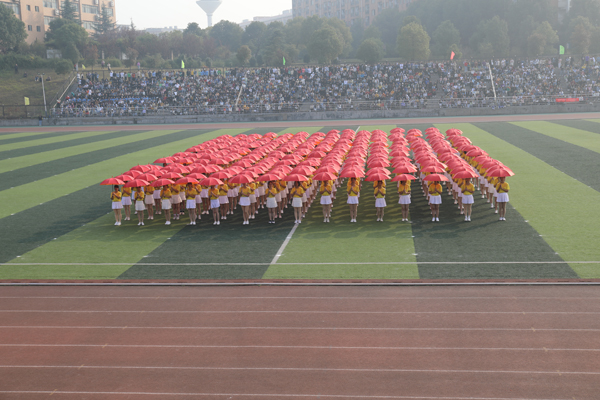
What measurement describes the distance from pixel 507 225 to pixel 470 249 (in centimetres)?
282

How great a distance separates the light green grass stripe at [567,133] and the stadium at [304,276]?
2.19 ft

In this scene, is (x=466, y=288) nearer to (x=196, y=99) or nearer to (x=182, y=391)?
(x=182, y=391)

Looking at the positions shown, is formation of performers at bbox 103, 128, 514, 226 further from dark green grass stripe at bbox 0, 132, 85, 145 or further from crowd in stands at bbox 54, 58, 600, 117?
crowd in stands at bbox 54, 58, 600, 117

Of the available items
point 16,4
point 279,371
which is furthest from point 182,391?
point 16,4

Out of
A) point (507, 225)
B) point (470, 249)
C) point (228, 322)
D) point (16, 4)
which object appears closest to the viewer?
point (228, 322)

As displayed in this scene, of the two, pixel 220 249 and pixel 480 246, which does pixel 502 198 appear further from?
pixel 220 249

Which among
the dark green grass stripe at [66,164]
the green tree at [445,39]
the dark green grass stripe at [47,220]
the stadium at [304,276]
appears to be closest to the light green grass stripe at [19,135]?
the dark green grass stripe at [66,164]

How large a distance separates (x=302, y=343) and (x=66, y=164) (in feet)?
85.9

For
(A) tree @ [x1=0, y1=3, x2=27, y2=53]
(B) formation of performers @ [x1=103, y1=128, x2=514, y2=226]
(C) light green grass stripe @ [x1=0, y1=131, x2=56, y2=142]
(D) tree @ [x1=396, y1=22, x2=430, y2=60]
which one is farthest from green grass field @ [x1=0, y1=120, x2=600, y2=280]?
(A) tree @ [x1=0, y1=3, x2=27, y2=53]

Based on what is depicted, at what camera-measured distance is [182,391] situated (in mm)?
8516

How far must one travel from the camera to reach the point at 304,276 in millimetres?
13336

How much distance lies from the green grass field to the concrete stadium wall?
29149 millimetres

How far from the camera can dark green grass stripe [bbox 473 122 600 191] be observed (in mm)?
23953

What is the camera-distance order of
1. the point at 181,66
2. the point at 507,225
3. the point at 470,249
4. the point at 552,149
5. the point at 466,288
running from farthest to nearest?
the point at 181,66, the point at 552,149, the point at 507,225, the point at 470,249, the point at 466,288
